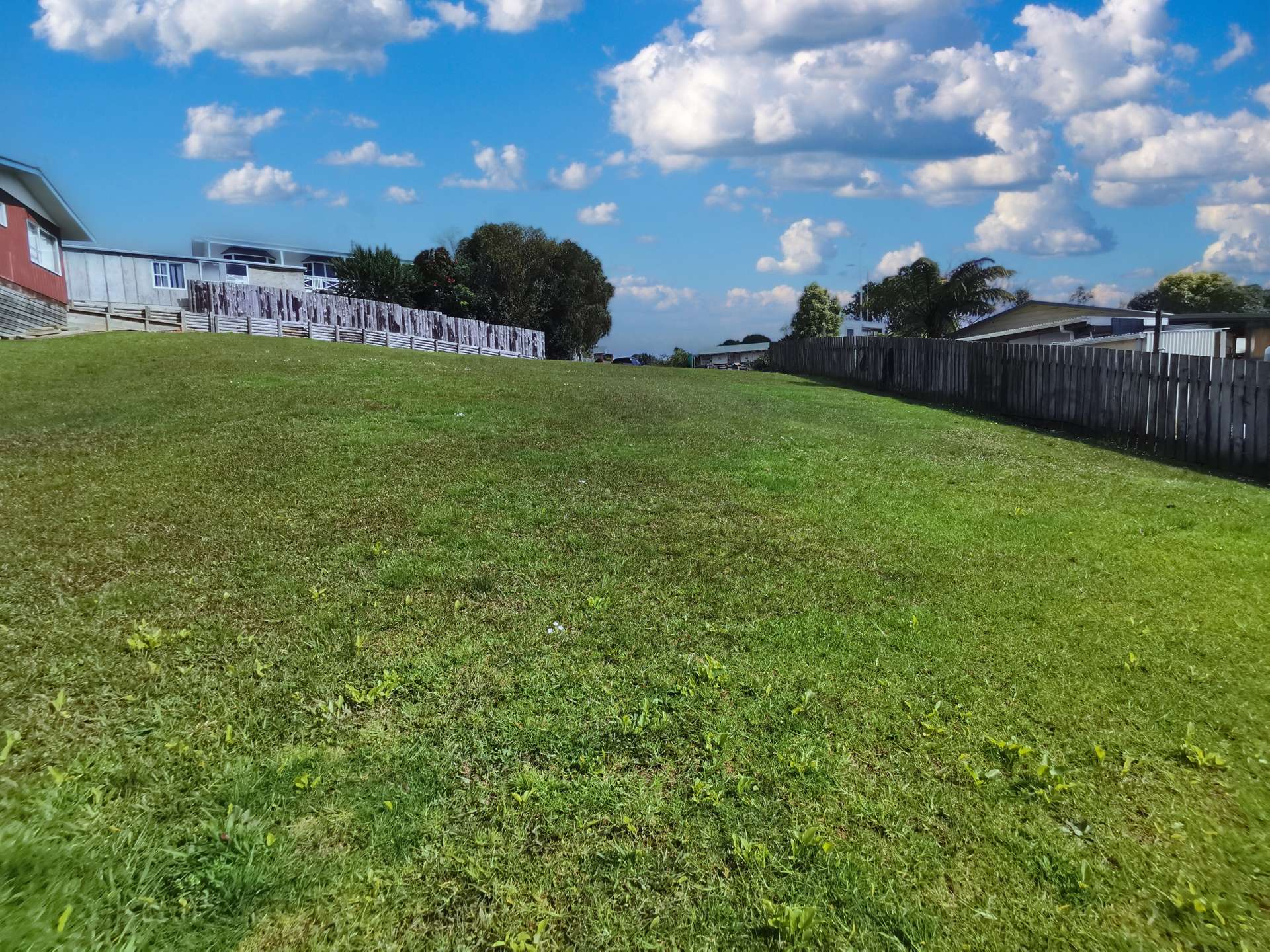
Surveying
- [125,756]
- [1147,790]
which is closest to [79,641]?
[125,756]

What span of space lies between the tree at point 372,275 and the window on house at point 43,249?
11.5 m

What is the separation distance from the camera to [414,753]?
12.7 feet

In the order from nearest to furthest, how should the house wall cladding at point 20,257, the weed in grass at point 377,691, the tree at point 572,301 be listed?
the weed in grass at point 377,691 → the house wall cladding at point 20,257 → the tree at point 572,301

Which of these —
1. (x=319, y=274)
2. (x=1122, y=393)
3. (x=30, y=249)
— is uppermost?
(x=319, y=274)

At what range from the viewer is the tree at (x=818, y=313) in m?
63.8

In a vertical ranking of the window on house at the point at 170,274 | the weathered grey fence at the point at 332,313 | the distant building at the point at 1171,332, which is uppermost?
the window on house at the point at 170,274

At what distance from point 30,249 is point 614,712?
29768 mm

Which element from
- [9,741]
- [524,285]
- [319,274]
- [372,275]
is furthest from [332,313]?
[319,274]

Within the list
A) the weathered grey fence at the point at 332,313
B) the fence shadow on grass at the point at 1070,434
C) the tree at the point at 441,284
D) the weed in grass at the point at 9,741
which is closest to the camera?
the weed in grass at the point at 9,741

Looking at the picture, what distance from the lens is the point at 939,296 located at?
42.8 m

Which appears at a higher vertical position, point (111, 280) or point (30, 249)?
point (111, 280)

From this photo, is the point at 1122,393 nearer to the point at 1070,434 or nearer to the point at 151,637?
the point at 1070,434

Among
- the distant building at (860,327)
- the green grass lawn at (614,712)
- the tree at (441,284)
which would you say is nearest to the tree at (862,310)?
the distant building at (860,327)

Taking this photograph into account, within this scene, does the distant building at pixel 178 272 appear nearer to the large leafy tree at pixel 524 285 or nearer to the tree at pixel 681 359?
the large leafy tree at pixel 524 285
